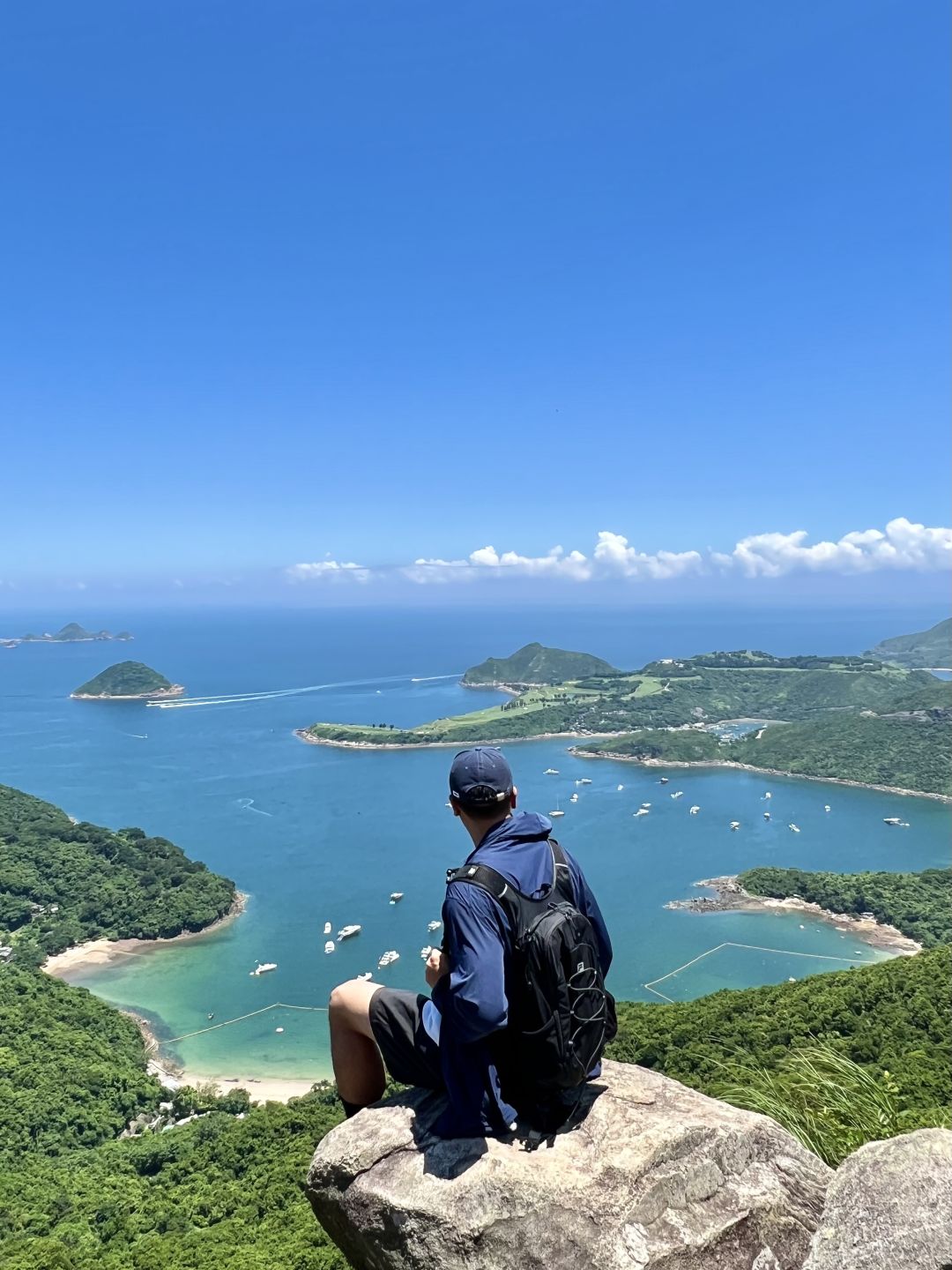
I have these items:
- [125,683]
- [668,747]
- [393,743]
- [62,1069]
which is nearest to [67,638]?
[125,683]

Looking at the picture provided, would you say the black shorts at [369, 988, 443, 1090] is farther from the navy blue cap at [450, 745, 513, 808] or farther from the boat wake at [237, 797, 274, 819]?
the boat wake at [237, 797, 274, 819]

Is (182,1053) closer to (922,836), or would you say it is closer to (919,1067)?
(919,1067)

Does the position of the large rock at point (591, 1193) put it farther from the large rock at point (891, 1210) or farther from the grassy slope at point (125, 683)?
the grassy slope at point (125, 683)

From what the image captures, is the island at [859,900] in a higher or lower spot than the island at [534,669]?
lower

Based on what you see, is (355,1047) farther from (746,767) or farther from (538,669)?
(538,669)

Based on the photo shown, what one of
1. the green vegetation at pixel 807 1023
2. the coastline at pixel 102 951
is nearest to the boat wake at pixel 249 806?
the coastline at pixel 102 951

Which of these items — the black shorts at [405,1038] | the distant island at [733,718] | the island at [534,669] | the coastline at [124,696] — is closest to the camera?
the black shorts at [405,1038]
